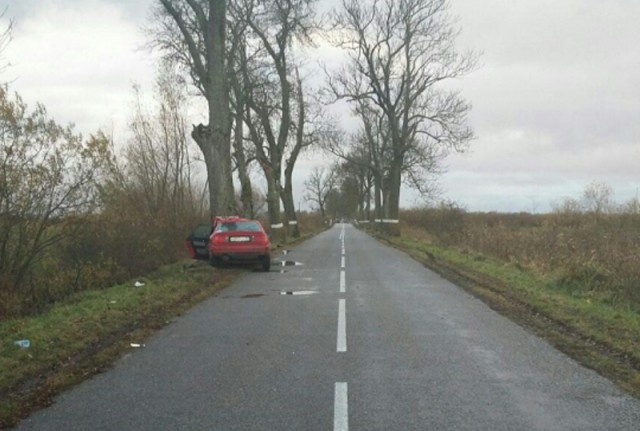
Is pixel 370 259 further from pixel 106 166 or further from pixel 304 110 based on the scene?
pixel 304 110

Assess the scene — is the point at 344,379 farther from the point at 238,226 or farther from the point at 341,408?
the point at 238,226

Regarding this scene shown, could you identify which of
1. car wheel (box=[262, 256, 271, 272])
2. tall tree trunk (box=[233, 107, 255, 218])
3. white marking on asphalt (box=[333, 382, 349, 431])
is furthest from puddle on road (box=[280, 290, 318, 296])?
tall tree trunk (box=[233, 107, 255, 218])

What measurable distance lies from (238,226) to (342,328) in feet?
33.6

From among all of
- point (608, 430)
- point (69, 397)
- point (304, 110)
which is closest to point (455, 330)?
point (608, 430)

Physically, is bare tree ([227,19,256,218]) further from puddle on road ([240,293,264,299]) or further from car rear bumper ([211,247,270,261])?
puddle on road ([240,293,264,299])

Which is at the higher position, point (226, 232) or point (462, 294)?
point (226, 232)

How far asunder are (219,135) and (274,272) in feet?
17.7

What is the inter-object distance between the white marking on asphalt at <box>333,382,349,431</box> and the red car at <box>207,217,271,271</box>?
12664 mm

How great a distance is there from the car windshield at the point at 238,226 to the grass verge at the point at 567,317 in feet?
19.0

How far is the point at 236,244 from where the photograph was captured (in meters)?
18.8

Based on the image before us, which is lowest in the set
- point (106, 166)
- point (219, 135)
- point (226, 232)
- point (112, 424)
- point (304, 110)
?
point (112, 424)

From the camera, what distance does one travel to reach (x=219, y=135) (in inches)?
846

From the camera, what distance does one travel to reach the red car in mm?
18703

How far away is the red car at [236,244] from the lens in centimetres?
1870
